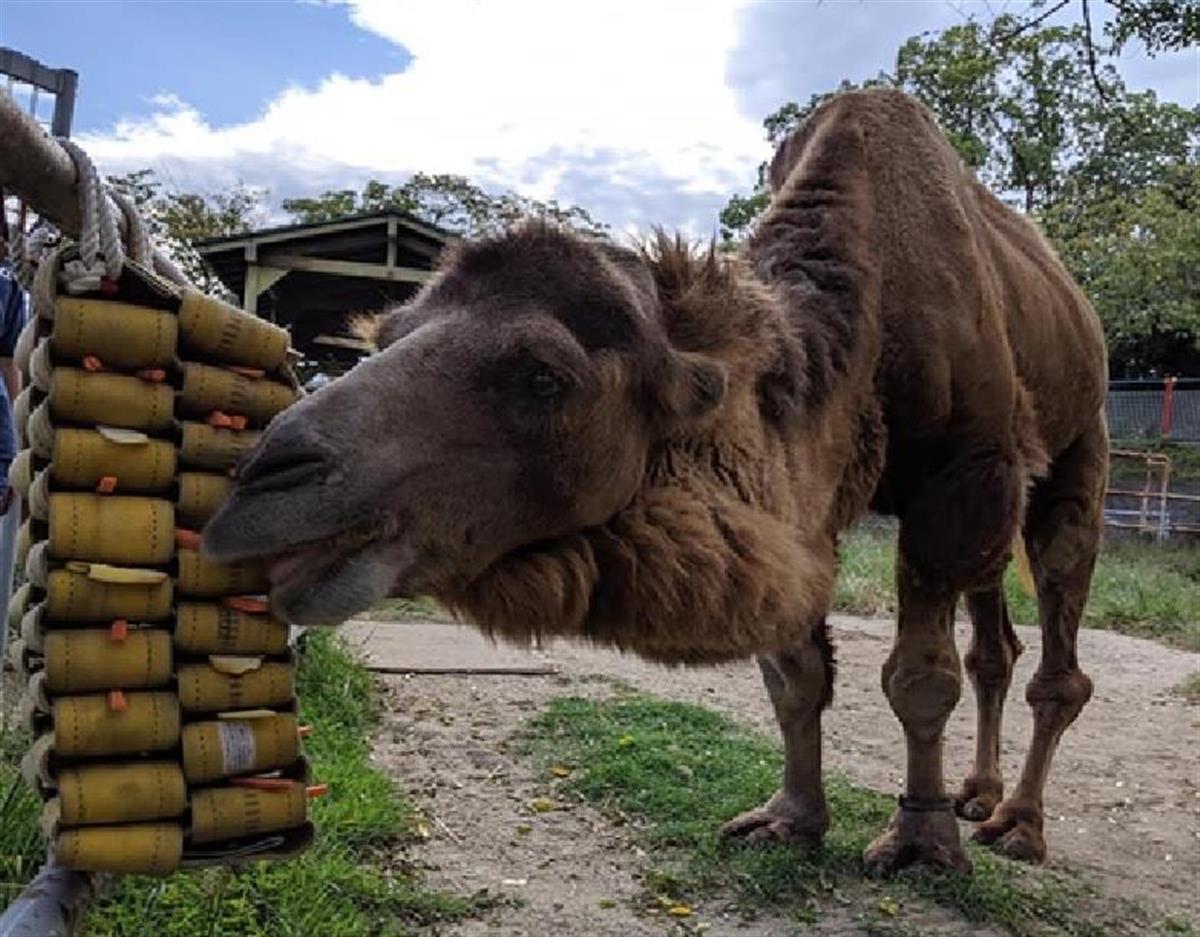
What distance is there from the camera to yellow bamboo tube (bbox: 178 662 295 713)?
5.40 ft

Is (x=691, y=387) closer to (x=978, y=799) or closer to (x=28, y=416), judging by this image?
(x=28, y=416)

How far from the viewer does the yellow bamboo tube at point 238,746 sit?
1619mm

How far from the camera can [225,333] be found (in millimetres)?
1664

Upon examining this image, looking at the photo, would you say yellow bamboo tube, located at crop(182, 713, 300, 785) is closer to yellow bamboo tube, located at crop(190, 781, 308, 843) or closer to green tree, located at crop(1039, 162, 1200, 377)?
yellow bamboo tube, located at crop(190, 781, 308, 843)

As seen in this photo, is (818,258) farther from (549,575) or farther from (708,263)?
(549,575)

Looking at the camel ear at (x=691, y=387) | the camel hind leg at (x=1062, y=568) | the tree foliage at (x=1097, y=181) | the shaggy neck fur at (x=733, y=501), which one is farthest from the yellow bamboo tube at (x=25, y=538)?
the tree foliage at (x=1097, y=181)

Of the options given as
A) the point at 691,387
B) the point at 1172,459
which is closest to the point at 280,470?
the point at 691,387

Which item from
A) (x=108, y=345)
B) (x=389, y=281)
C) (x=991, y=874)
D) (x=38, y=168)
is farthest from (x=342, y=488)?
Answer: (x=389, y=281)

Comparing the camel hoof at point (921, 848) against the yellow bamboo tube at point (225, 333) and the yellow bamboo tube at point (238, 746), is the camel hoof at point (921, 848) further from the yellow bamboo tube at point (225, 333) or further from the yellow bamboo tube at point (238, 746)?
the yellow bamboo tube at point (225, 333)

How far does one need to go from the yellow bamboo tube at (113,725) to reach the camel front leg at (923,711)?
3.11 metres

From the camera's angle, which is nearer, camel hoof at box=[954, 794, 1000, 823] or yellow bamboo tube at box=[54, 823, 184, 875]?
yellow bamboo tube at box=[54, 823, 184, 875]

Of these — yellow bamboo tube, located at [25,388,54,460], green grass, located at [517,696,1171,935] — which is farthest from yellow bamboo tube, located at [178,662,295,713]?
green grass, located at [517,696,1171,935]

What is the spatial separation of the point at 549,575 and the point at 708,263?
0.85 metres

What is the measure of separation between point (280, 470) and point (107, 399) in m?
0.44
